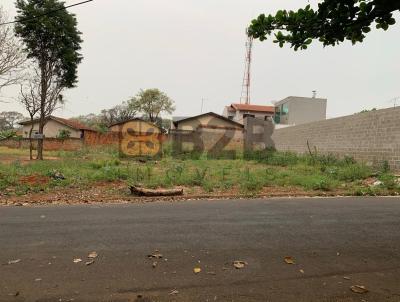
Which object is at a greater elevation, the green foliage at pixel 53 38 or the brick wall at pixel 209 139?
the green foliage at pixel 53 38

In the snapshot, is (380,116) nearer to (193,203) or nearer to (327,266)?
(193,203)

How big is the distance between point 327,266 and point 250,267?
82 centimetres

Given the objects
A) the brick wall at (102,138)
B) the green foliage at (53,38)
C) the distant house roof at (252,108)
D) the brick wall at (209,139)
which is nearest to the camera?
the green foliage at (53,38)

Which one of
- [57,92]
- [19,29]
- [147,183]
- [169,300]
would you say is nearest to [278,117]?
[57,92]

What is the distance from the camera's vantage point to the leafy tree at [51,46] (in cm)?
1898

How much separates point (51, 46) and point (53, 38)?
21.0 inches

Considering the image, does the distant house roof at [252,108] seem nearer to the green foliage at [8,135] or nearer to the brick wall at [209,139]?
the brick wall at [209,139]

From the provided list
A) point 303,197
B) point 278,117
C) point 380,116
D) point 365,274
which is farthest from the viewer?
point 278,117

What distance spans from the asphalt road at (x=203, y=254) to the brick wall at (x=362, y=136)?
6001 mm

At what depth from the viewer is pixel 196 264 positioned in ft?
12.2

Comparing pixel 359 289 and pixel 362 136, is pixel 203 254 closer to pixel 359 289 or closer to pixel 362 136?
pixel 359 289

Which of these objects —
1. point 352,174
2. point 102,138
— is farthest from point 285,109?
point 352,174

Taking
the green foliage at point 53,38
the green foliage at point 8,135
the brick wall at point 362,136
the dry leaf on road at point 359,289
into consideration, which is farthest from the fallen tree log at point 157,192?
the green foliage at point 53,38

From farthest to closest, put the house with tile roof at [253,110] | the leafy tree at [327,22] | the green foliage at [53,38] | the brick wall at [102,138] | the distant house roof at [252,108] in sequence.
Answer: the distant house roof at [252,108] < the house with tile roof at [253,110] < the brick wall at [102,138] < the green foliage at [53,38] < the leafy tree at [327,22]
